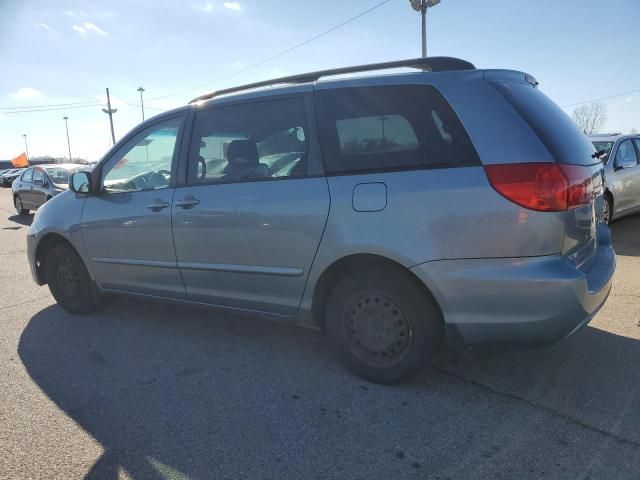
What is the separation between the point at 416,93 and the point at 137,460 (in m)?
2.49

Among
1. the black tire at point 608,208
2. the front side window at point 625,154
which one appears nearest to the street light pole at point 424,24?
the front side window at point 625,154

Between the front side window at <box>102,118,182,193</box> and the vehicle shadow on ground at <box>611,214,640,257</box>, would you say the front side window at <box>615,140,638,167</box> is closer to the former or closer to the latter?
the vehicle shadow on ground at <box>611,214,640,257</box>

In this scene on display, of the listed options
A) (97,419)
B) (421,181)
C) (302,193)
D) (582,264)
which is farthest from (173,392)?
(582,264)

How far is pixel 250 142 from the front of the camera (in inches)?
132

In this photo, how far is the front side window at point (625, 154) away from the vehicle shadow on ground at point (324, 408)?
4791mm

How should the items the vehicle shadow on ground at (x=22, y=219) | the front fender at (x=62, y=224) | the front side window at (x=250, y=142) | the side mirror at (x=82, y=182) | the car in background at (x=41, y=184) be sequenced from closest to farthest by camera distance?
1. the front side window at (x=250, y=142)
2. the side mirror at (x=82, y=182)
3. the front fender at (x=62, y=224)
4. the car in background at (x=41, y=184)
5. the vehicle shadow on ground at (x=22, y=219)

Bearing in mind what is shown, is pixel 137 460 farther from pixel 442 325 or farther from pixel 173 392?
pixel 442 325

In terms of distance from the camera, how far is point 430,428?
2.52 m

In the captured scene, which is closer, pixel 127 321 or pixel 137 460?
pixel 137 460

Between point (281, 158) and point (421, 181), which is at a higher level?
point (281, 158)

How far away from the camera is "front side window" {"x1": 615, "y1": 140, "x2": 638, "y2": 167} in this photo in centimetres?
722

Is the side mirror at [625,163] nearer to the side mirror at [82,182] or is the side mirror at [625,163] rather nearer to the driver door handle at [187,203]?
the driver door handle at [187,203]

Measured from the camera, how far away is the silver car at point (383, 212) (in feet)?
7.93

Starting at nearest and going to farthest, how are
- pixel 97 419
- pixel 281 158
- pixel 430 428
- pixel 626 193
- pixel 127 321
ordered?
pixel 430 428 → pixel 97 419 → pixel 281 158 → pixel 127 321 → pixel 626 193
